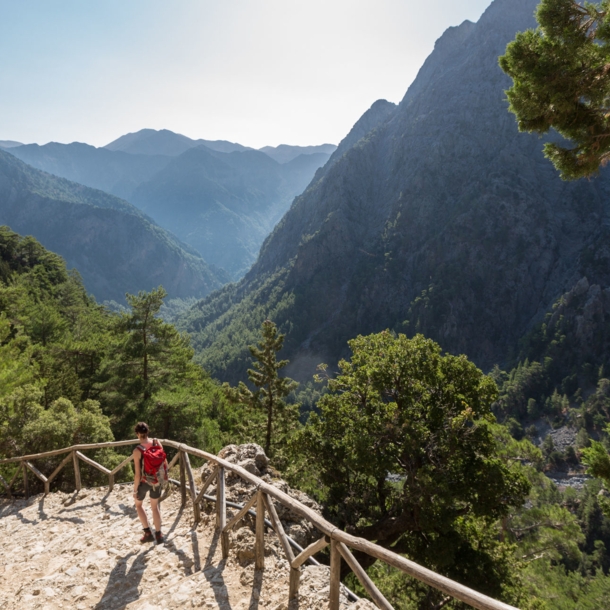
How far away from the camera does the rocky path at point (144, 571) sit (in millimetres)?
5617

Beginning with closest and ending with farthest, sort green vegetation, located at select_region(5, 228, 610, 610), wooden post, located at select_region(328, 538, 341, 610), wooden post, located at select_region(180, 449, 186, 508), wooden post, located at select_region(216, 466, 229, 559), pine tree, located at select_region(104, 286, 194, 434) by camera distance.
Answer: wooden post, located at select_region(328, 538, 341, 610) < wooden post, located at select_region(216, 466, 229, 559) < wooden post, located at select_region(180, 449, 186, 508) < green vegetation, located at select_region(5, 228, 610, 610) < pine tree, located at select_region(104, 286, 194, 434)

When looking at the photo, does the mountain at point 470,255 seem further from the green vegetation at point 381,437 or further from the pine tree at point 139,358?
the green vegetation at point 381,437

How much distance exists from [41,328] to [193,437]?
1785cm

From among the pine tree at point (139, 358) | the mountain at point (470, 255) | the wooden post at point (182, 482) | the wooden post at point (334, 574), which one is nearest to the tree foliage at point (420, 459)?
the wooden post at point (182, 482)

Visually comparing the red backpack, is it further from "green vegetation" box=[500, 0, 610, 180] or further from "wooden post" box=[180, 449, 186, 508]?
"green vegetation" box=[500, 0, 610, 180]

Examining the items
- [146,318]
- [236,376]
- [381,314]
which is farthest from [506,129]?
[146,318]

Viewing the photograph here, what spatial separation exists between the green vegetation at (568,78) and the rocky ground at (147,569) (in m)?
8.99

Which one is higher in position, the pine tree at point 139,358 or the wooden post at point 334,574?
the wooden post at point 334,574

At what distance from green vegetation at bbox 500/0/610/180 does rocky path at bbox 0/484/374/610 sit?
898cm

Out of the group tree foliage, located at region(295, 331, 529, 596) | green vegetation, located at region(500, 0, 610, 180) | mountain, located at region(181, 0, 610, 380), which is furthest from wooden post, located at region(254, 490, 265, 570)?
mountain, located at region(181, 0, 610, 380)

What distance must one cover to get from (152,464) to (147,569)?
5.63ft

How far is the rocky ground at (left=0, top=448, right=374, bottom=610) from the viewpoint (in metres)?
5.62

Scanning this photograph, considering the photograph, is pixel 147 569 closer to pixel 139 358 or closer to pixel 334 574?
pixel 334 574

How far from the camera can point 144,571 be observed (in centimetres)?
662
